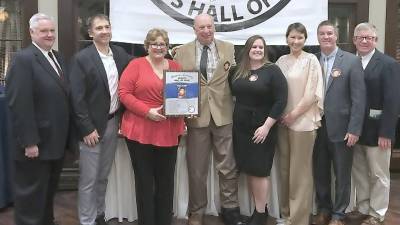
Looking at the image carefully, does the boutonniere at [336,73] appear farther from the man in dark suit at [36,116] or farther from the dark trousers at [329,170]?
the man in dark suit at [36,116]

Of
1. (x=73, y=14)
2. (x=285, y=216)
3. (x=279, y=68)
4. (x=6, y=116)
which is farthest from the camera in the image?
(x=73, y=14)

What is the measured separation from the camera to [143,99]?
3533mm

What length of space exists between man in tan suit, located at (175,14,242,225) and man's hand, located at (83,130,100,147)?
2.57ft

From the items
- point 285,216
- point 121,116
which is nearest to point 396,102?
point 285,216

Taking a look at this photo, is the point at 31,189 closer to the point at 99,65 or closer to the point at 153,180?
the point at 153,180

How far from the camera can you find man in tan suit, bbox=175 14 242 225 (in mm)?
3889

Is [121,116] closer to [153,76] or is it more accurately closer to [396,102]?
[153,76]

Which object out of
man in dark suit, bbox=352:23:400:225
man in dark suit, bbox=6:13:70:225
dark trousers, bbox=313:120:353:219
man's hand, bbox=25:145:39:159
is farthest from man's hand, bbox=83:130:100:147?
man in dark suit, bbox=352:23:400:225

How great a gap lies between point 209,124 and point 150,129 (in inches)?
24.1

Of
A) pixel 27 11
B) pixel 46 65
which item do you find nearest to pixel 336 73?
pixel 46 65

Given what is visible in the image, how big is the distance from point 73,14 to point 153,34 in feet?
5.79

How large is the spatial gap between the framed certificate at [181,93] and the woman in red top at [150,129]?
0.07 m

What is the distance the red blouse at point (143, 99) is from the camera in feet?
11.5

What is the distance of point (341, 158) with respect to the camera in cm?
388
